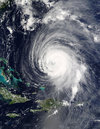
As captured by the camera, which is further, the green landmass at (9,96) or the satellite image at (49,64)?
the green landmass at (9,96)

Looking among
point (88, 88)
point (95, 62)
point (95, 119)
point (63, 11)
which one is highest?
point (63, 11)

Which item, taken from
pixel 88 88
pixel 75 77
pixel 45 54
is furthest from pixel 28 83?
pixel 88 88

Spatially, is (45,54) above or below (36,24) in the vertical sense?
below

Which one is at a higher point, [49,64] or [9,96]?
[49,64]

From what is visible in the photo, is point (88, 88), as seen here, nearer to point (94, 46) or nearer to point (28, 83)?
point (94, 46)

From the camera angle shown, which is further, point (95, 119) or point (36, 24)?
point (36, 24)

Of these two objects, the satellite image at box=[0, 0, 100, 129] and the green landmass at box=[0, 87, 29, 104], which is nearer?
the satellite image at box=[0, 0, 100, 129]

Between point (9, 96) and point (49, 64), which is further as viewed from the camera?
point (9, 96)
